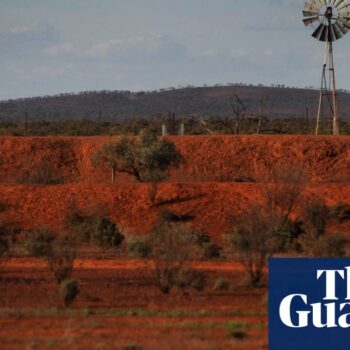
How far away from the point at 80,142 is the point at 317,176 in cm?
1486

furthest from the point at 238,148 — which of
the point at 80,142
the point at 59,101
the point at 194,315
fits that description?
the point at 59,101

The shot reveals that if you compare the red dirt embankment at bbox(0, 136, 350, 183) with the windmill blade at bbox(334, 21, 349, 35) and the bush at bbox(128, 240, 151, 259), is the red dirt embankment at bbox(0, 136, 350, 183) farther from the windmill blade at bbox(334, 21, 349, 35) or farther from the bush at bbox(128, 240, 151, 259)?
the bush at bbox(128, 240, 151, 259)

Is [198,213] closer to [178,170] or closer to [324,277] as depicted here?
[178,170]

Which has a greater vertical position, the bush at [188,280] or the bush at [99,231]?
the bush at [99,231]

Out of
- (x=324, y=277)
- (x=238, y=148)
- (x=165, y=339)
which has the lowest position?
(x=165, y=339)

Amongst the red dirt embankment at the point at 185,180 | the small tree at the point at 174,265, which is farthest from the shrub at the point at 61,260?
the red dirt embankment at the point at 185,180

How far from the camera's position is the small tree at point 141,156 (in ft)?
147

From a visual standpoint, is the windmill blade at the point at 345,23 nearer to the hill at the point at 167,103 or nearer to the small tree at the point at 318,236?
the small tree at the point at 318,236

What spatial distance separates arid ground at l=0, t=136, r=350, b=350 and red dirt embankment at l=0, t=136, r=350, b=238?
6cm

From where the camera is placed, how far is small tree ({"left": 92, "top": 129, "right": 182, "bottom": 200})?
147ft

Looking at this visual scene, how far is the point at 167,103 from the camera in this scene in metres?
156

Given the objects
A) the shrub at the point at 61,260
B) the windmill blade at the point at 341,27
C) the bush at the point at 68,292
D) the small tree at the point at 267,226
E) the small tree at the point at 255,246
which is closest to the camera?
the bush at the point at 68,292

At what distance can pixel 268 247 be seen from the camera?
88.5 ft

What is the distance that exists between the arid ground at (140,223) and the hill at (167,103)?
8568 centimetres
